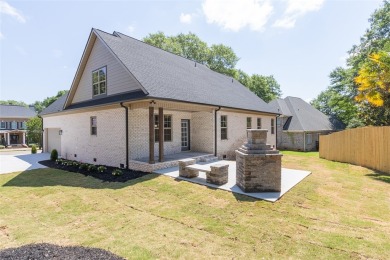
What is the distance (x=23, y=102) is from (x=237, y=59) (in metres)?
94.4

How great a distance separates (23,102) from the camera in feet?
298

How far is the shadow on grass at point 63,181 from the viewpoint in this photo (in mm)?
8562

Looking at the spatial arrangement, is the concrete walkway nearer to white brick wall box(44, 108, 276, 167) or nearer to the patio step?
white brick wall box(44, 108, 276, 167)

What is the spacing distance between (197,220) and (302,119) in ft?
82.4

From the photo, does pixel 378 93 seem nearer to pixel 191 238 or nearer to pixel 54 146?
pixel 191 238

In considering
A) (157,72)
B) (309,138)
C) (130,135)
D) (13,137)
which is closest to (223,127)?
(157,72)

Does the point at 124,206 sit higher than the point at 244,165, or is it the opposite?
the point at 244,165

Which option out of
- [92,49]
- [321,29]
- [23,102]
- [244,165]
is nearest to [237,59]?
[321,29]

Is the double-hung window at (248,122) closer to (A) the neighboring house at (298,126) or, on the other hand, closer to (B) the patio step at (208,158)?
(B) the patio step at (208,158)

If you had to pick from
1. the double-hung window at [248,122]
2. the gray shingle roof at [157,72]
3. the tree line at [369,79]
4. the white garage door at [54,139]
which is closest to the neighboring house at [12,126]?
the white garage door at [54,139]

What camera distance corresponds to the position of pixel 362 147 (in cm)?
1262

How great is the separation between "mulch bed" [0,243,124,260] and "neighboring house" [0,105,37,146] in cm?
4473

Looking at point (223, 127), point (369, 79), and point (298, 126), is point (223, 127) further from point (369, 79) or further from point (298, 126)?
point (298, 126)

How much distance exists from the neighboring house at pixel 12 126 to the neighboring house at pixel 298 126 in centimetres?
4339
